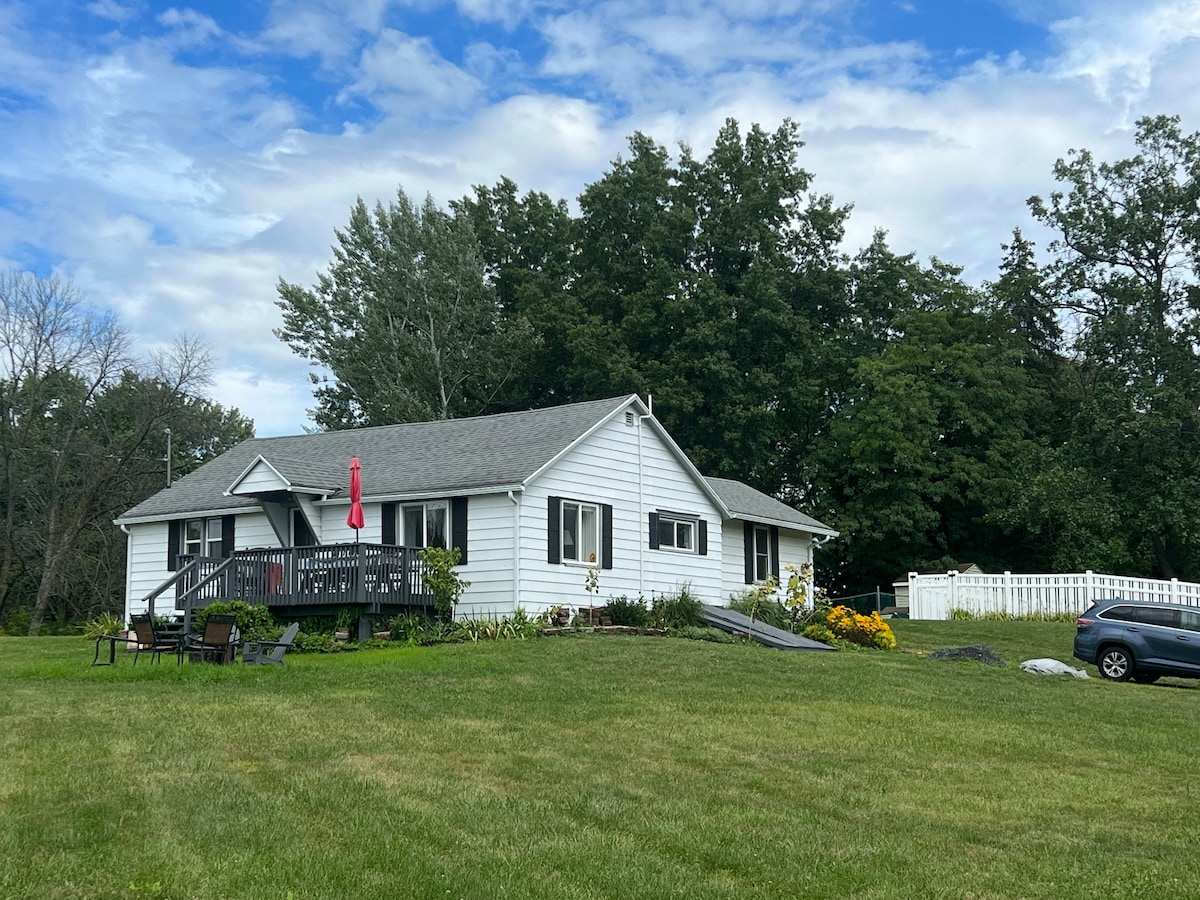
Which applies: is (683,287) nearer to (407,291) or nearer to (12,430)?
(407,291)

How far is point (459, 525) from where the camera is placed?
2705 cm

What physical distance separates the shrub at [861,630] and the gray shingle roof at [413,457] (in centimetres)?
667

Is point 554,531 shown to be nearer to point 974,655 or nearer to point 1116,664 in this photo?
point 974,655

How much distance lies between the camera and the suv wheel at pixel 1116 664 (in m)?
22.6

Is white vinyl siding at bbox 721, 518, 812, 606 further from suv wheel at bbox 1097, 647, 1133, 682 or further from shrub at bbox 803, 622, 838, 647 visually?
suv wheel at bbox 1097, 647, 1133, 682

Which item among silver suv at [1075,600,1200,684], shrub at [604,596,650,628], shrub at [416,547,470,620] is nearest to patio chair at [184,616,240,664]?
shrub at [416,547,470,620]

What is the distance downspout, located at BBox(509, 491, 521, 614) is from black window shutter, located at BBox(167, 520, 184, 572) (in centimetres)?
968

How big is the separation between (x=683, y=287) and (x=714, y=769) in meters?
39.7

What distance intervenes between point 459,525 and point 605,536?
11.5 feet

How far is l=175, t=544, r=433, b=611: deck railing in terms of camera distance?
2497 cm

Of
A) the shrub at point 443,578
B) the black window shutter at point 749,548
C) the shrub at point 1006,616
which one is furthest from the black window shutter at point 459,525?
the shrub at point 1006,616

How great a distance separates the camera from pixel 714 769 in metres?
11.6

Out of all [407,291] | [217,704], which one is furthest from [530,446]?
[407,291]

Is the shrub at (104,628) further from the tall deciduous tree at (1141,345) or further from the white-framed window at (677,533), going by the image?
the tall deciduous tree at (1141,345)
